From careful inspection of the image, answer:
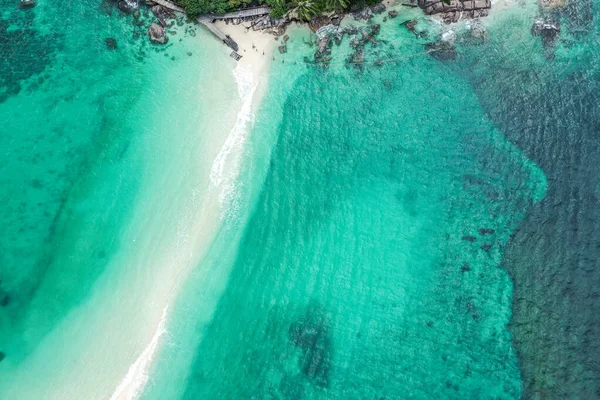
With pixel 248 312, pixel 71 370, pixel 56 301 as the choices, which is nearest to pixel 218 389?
pixel 248 312

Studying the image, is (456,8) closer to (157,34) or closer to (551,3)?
(551,3)

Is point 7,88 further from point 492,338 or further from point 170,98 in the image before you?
point 492,338

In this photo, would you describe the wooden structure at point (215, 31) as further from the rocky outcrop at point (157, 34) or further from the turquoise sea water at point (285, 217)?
the rocky outcrop at point (157, 34)

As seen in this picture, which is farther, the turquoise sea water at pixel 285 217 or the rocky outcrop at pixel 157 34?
the rocky outcrop at pixel 157 34

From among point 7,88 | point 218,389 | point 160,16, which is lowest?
point 218,389

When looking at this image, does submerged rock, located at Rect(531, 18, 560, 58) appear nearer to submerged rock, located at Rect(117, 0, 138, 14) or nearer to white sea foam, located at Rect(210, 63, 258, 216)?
white sea foam, located at Rect(210, 63, 258, 216)

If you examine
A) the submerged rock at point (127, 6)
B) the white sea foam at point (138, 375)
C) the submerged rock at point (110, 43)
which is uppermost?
the submerged rock at point (127, 6)

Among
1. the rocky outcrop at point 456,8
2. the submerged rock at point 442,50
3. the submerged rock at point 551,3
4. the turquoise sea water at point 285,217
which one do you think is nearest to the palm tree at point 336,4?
the turquoise sea water at point 285,217
